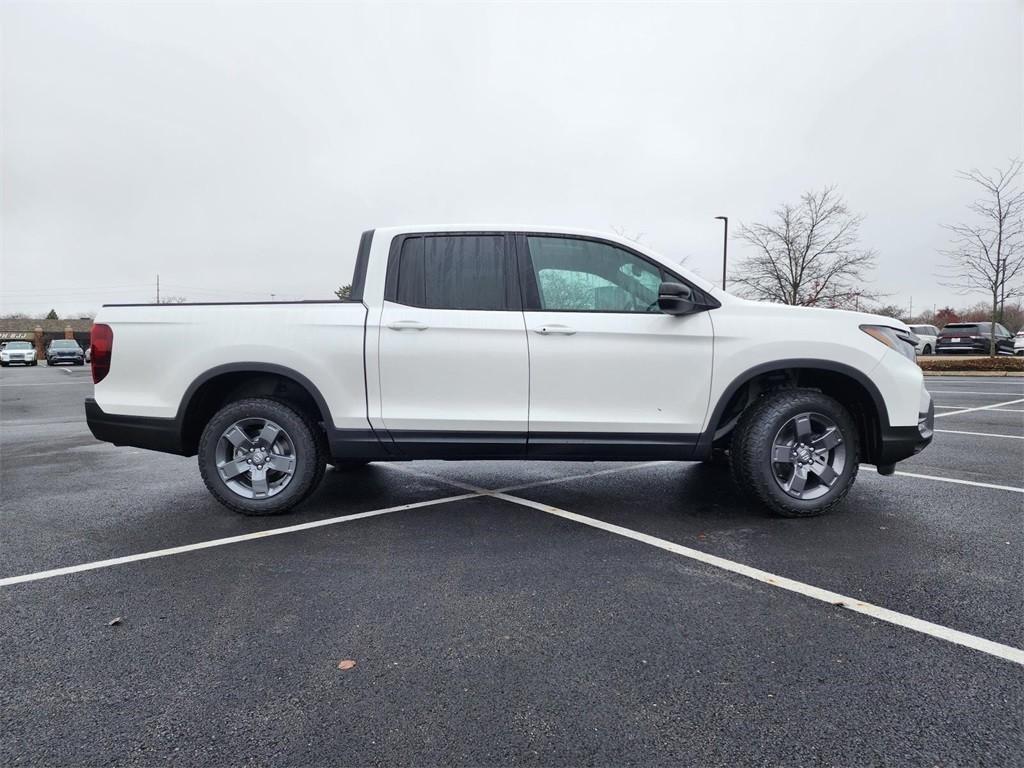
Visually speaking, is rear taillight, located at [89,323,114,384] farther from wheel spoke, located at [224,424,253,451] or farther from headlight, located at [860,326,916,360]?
headlight, located at [860,326,916,360]

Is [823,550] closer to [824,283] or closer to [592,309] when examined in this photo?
[592,309]

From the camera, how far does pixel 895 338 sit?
157 inches

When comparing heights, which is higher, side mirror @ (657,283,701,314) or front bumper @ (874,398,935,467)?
side mirror @ (657,283,701,314)

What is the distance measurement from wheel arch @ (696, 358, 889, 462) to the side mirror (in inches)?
22.8

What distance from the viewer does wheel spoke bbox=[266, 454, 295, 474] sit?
4.07m

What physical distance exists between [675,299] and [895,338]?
1.59 m

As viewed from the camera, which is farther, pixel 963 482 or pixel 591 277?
pixel 963 482

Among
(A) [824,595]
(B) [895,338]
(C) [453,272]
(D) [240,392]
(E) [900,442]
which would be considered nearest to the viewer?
(A) [824,595]

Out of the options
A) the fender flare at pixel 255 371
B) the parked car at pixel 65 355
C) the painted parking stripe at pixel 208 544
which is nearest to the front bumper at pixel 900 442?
the painted parking stripe at pixel 208 544

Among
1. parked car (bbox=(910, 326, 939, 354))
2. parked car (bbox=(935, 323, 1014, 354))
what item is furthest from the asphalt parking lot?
parked car (bbox=(910, 326, 939, 354))

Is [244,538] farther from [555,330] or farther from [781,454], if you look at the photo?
[781,454]

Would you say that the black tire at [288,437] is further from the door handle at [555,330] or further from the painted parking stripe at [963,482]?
the painted parking stripe at [963,482]

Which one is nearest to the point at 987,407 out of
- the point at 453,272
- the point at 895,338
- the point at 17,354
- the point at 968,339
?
the point at 895,338

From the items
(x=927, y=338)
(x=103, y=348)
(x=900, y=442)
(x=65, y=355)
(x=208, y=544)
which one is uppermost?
(x=927, y=338)
